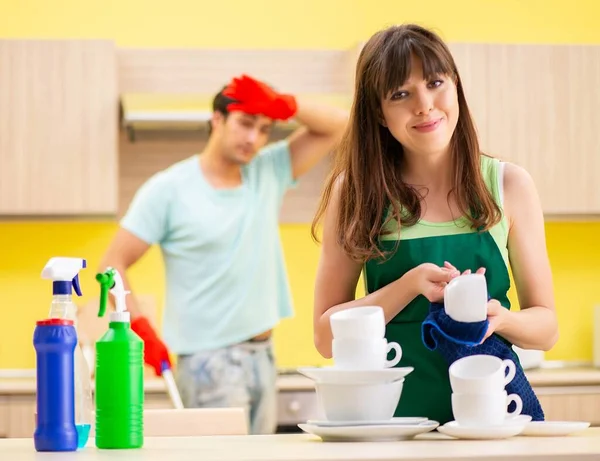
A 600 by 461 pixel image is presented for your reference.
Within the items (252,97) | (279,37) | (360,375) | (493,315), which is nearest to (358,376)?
(360,375)

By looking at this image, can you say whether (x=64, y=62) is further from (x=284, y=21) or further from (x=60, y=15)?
(x=284, y=21)

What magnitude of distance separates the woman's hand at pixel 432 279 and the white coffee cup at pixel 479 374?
0.41 feet

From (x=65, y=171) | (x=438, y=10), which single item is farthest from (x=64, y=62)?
(x=438, y=10)

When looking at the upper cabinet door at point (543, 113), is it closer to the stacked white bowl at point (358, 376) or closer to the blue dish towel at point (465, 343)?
the blue dish towel at point (465, 343)

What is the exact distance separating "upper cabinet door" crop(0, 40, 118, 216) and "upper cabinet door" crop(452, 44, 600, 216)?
144cm

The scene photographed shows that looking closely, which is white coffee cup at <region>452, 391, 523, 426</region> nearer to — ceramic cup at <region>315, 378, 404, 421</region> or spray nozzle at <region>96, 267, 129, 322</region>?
ceramic cup at <region>315, 378, 404, 421</region>

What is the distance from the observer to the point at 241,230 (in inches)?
137

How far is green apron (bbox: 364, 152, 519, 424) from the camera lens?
1767 millimetres

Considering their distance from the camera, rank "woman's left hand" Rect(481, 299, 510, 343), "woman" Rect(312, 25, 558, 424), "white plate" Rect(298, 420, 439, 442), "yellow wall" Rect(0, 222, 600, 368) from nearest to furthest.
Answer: "white plate" Rect(298, 420, 439, 442), "woman's left hand" Rect(481, 299, 510, 343), "woman" Rect(312, 25, 558, 424), "yellow wall" Rect(0, 222, 600, 368)

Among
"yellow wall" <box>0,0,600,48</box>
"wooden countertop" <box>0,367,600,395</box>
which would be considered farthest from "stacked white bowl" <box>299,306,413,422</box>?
"yellow wall" <box>0,0,600,48</box>

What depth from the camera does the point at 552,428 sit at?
1.44m

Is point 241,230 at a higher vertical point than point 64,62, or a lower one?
lower

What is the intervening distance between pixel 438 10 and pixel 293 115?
1.18 metres

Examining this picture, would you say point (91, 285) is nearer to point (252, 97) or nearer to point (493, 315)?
point (252, 97)
